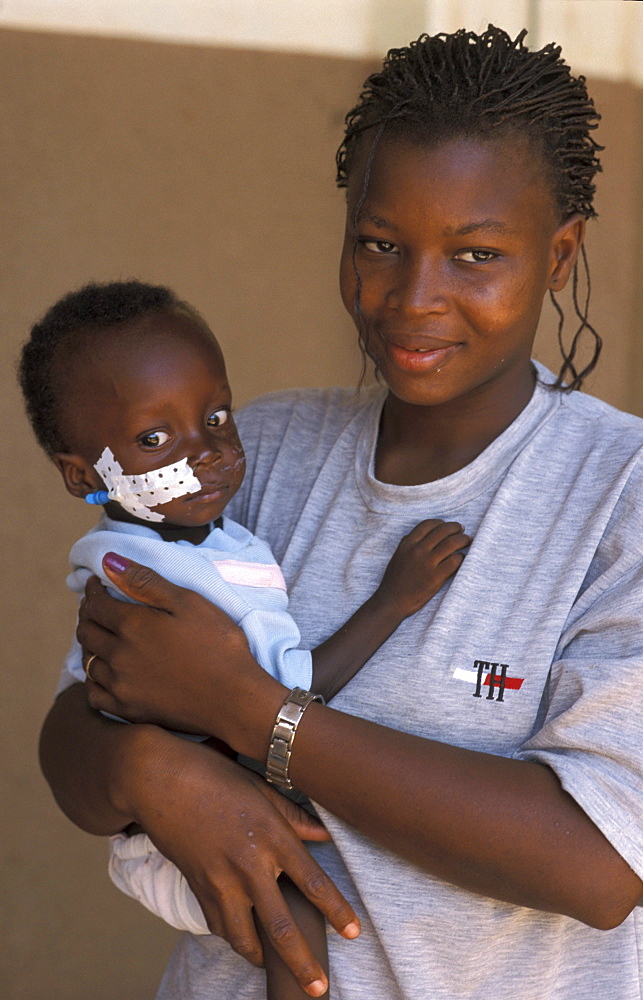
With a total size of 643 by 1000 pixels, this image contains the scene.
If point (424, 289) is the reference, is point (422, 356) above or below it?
below

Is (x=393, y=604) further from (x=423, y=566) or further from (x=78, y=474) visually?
(x=78, y=474)

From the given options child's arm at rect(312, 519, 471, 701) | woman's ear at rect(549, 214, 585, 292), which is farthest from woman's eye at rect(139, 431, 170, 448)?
woman's ear at rect(549, 214, 585, 292)

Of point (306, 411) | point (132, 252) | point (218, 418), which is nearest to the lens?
point (218, 418)

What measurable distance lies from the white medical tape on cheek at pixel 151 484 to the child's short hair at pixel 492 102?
65 centimetres

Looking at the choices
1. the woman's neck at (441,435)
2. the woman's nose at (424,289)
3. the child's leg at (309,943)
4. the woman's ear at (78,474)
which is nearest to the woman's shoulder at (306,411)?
the woman's neck at (441,435)

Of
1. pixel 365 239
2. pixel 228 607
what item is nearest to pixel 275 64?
pixel 365 239

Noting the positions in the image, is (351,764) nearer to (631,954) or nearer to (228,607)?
(228,607)

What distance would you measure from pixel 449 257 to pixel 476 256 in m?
0.04

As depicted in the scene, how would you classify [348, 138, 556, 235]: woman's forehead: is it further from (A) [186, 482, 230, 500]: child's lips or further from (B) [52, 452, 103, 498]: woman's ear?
(B) [52, 452, 103, 498]: woman's ear

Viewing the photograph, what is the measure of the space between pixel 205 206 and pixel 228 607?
7.44 feet

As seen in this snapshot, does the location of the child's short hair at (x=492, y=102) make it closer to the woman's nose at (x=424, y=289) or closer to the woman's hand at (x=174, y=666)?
the woman's nose at (x=424, y=289)

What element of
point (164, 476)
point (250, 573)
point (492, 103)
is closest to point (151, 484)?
point (164, 476)

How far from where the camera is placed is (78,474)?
2150 millimetres

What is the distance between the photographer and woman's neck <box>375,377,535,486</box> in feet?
6.66
